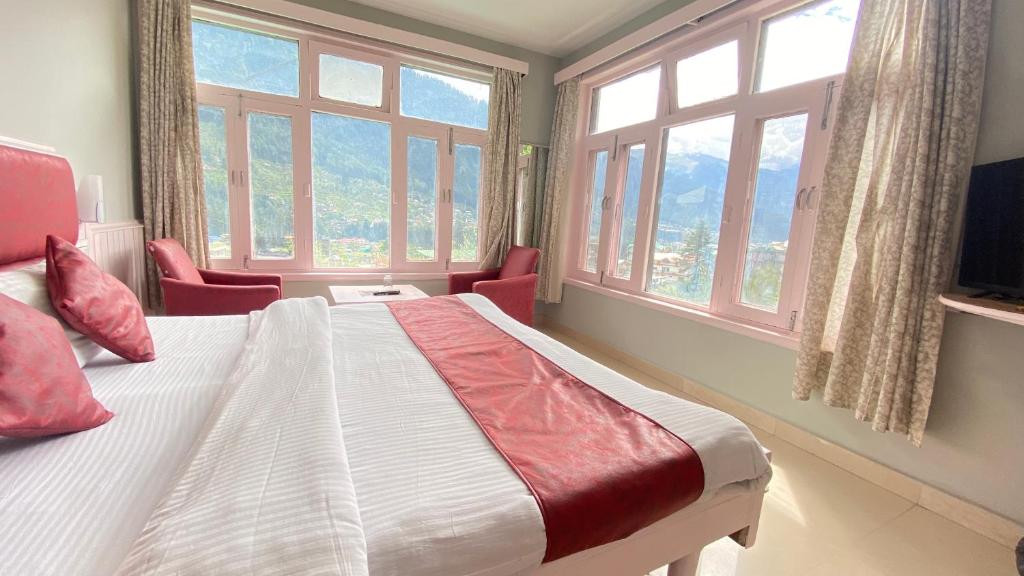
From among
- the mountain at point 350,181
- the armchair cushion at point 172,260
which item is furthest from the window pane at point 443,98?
the armchair cushion at point 172,260

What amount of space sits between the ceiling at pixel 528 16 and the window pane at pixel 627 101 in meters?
0.46

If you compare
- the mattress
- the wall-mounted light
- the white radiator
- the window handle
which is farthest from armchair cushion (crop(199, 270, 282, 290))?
the window handle

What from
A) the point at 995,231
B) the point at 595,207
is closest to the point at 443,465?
the point at 995,231

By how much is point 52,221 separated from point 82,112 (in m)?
1.07

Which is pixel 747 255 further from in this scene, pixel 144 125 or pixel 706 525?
pixel 144 125

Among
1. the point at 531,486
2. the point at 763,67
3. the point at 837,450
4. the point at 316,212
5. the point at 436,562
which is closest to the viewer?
the point at 436,562

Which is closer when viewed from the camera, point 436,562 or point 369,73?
point 436,562

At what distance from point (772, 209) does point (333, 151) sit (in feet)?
11.2

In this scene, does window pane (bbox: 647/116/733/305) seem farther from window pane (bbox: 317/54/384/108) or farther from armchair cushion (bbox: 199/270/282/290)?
armchair cushion (bbox: 199/270/282/290)

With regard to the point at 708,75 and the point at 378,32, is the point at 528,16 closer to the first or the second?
the point at 378,32

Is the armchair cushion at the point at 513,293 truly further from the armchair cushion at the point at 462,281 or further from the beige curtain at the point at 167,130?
the beige curtain at the point at 167,130

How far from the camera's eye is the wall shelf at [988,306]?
1.41 m

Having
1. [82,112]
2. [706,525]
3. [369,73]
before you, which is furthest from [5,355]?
[369,73]

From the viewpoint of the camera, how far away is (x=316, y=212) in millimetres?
3623
